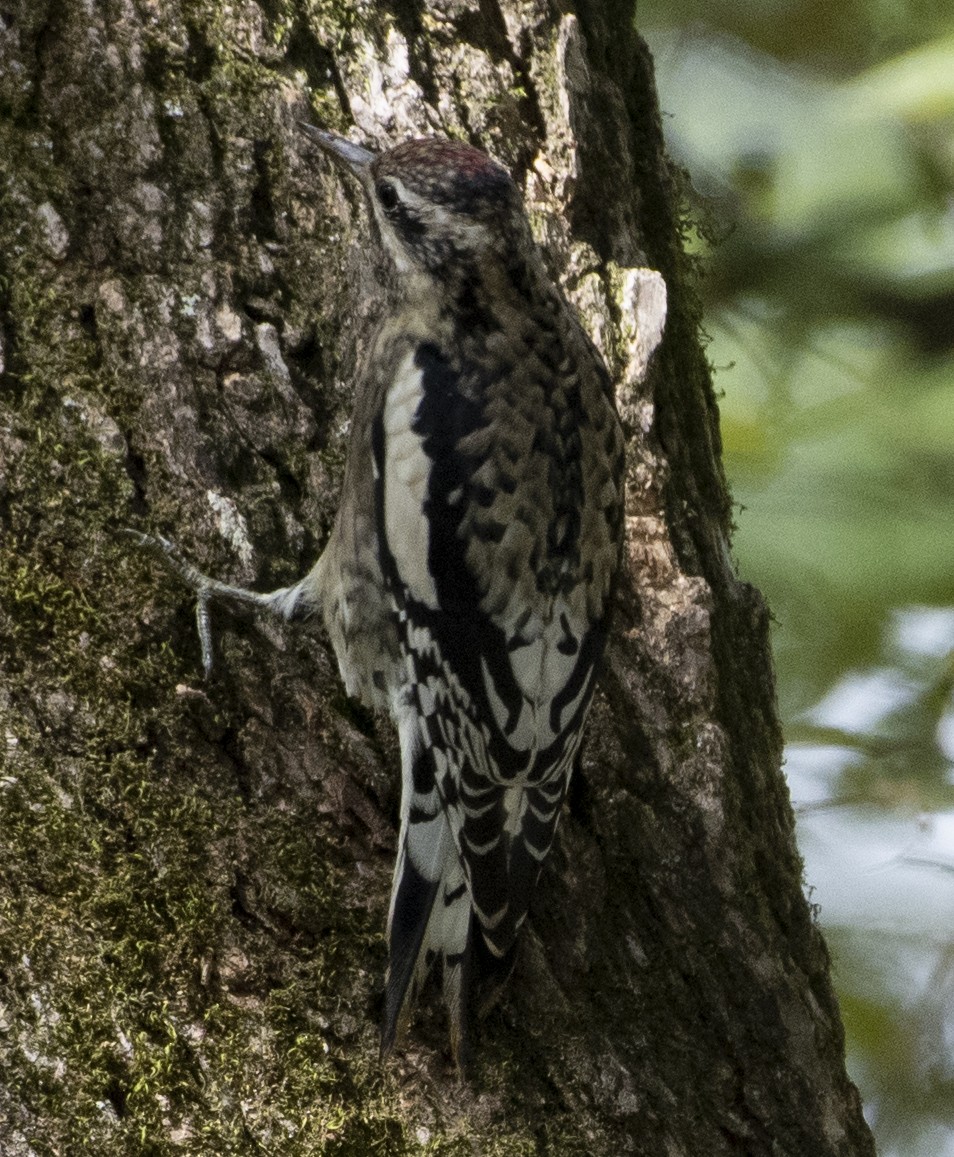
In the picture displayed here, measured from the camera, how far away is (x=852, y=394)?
387cm

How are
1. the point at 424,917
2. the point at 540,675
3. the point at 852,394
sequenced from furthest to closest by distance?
1. the point at 852,394
2. the point at 540,675
3. the point at 424,917

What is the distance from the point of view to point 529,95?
267 cm

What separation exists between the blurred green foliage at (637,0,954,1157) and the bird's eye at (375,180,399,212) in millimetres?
1277

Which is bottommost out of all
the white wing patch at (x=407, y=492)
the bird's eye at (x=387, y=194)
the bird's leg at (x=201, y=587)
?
the bird's leg at (x=201, y=587)

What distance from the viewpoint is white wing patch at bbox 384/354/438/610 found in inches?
98.7

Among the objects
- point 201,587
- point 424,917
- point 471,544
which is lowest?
point 424,917

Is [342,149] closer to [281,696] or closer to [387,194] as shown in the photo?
[387,194]

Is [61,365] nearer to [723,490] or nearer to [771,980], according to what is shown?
[723,490]

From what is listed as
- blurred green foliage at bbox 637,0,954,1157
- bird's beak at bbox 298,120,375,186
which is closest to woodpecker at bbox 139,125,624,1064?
bird's beak at bbox 298,120,375,186

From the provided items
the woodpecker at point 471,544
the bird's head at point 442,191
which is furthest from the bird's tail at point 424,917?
the bird's head at point 442,191

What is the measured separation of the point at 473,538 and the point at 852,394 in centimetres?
179

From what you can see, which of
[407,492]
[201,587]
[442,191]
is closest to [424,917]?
[201,587]

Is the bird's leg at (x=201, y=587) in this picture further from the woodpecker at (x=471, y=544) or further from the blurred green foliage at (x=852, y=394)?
the blurred green foliage at (x=852, y=394)

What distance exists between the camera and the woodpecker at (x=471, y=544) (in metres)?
2.31
